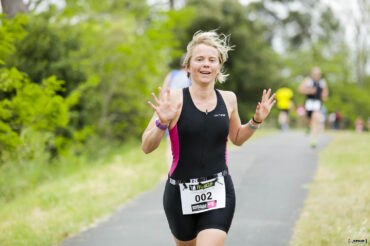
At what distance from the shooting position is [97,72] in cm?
1409

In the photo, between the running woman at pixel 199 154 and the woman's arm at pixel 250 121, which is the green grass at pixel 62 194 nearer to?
the running woman at pixel 199 154

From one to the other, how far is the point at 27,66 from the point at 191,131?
774cm

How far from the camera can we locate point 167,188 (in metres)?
3.08

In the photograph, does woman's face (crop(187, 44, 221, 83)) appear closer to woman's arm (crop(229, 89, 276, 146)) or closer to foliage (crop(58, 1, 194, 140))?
woman's arm (crop(229, 89, 276, 146))

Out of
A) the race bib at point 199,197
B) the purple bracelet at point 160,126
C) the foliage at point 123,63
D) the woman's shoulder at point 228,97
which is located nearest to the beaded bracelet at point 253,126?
the woman's shoulder at point 228,97

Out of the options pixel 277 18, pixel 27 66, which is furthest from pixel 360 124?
pixel 27 66

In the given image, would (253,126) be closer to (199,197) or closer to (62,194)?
(199,197)

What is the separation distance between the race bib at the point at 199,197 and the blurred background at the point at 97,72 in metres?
3.16

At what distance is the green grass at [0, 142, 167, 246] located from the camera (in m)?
5.14

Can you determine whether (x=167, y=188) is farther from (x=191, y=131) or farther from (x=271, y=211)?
(x=271, y=211)

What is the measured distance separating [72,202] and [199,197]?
3.96 m

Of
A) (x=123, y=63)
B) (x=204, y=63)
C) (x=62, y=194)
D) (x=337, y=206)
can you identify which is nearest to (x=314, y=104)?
(x=337, y=206)

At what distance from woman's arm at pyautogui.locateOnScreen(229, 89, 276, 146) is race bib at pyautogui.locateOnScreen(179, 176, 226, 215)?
495 mm

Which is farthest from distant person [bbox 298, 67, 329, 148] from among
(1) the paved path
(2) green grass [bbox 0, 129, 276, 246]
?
(2) green grass [bbox 0, 129, 276, 246]
